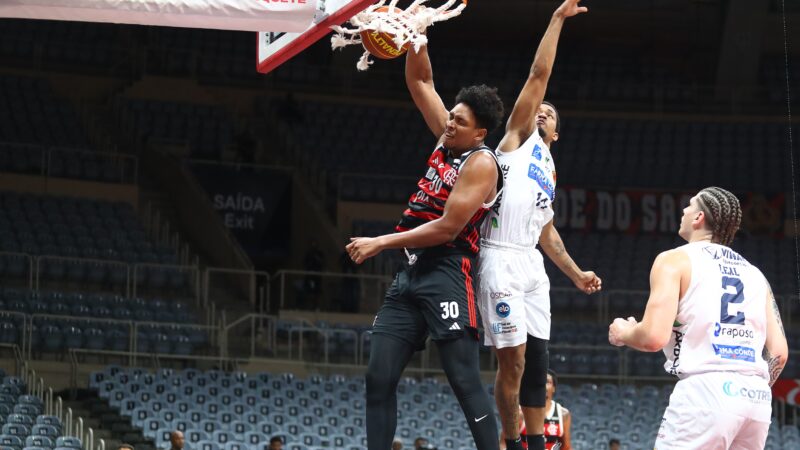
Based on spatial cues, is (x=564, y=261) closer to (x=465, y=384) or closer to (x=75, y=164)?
(x=465, y=384)

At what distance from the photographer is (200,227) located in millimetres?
25812

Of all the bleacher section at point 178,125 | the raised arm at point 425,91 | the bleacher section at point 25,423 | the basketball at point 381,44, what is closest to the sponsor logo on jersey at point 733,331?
the raised arm at point 425,91

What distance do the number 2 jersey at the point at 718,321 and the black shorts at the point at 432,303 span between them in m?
1.19

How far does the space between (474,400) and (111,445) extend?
11.7 meters

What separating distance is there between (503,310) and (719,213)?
1460 mm

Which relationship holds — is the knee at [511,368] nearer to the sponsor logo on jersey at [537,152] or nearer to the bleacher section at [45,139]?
the sponsor logo on jersey at [537,152]

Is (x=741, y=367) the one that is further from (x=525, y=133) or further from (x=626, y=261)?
(x=626, y=261)

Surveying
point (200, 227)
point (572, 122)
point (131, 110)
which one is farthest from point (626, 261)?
point (131, 110)

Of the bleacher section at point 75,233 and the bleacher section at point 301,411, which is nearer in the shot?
the bleacher section at point 301,411

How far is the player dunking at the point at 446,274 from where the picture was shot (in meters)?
6.34

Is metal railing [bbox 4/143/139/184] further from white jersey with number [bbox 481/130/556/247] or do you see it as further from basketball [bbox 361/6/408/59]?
white jersey with number [bbox 481/130/556/247]

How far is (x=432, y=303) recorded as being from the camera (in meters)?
6.43

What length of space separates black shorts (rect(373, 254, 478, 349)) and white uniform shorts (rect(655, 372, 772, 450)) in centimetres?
Result: 128

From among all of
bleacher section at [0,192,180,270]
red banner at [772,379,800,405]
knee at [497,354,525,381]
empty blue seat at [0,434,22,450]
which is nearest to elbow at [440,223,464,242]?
knee at [497,354,525,381]
